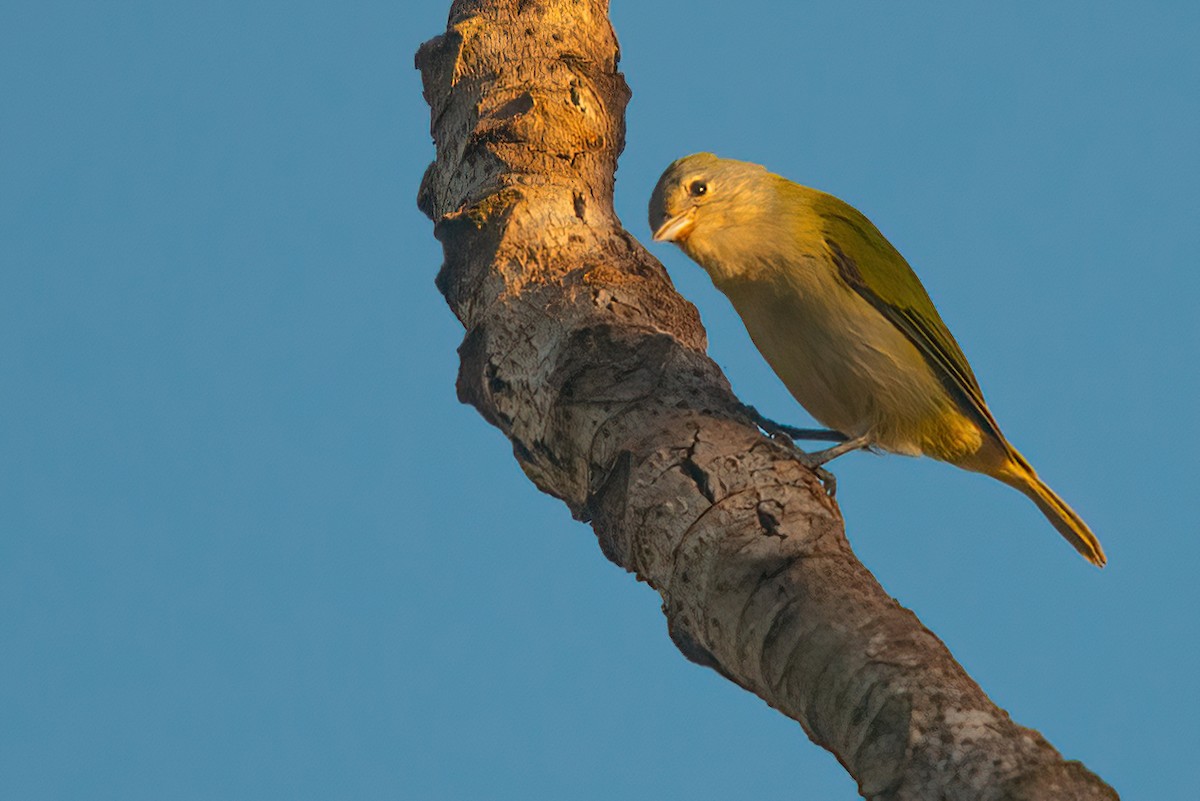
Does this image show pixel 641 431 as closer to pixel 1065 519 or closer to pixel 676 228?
pixel 676 228

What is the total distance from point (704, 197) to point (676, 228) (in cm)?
21

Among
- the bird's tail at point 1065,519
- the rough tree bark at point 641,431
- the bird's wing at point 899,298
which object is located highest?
the bird's wing at point 899,298

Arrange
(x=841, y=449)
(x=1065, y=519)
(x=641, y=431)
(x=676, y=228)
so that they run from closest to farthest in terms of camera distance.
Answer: (x=641, y=431)
(x=841, y=449)
(x=676, y=228)
(x=1065, y=519)

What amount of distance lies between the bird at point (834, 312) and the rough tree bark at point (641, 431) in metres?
0.52

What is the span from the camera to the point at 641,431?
11.5 ft

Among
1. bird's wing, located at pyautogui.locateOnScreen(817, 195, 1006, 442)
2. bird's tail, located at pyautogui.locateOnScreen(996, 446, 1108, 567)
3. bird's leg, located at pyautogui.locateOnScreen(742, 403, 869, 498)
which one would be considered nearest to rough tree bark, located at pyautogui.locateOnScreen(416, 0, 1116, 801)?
bird's leg, located at pyautogui.locateOnScreen(742, 403, 869, 498)

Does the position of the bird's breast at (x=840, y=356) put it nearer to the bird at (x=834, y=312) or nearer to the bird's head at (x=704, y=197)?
the bird at (x=834, y=312)

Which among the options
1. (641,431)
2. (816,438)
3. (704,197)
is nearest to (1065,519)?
(816,438)

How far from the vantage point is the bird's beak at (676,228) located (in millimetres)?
5258

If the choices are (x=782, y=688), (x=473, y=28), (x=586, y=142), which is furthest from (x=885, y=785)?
(x=473, y=28)

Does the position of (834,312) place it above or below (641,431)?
above

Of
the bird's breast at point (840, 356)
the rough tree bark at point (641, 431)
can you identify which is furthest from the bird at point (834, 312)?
the rough tree bark at point (641, 431)

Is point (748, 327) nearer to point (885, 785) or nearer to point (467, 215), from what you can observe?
point (467, 215)

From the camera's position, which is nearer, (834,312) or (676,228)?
(834,312)
